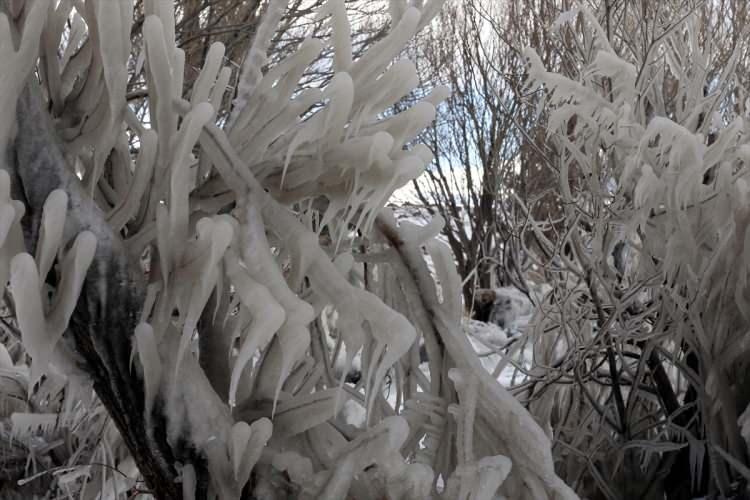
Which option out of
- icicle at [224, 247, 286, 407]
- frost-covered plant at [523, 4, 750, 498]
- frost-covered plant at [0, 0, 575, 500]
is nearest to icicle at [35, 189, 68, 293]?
frost-covered plant at [0, 0, 575, 500]

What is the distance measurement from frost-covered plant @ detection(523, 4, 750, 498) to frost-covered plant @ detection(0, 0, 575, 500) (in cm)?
62

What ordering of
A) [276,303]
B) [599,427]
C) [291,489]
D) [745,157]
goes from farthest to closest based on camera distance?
1. [599,427]
2. [745,157]
3. [291,489]
4. [276,303]

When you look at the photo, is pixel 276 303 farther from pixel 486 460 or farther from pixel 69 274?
pixel 486 460

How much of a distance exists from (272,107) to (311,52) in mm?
58

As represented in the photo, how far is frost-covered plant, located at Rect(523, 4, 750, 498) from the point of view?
117 centimetres

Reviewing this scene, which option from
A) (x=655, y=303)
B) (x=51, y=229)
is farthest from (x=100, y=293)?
(x=655, y=303)

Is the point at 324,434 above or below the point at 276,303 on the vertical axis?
below

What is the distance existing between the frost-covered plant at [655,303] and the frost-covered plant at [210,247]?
620 mm

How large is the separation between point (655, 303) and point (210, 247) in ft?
3.30

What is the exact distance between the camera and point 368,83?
61cm

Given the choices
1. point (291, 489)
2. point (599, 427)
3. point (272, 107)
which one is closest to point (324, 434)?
point (291, 489)

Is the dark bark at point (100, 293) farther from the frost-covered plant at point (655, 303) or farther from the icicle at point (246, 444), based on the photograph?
the frost-covered plant at point (655, 303)

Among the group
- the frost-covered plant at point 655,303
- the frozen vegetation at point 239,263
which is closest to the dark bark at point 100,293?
the frozen vegetation at point 239,263

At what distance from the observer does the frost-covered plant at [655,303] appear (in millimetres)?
1172
